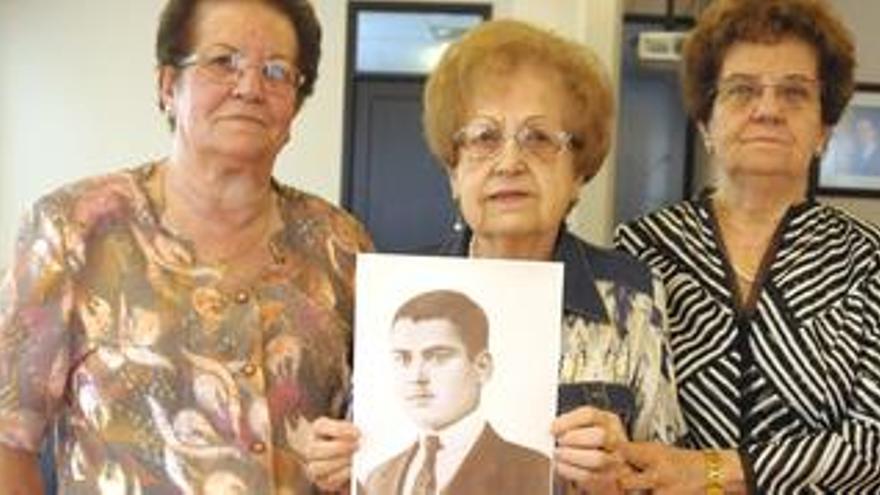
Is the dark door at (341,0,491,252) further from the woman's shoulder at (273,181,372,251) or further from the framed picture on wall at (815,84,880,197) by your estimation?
the woman's shoulder at (273,181,372,251)

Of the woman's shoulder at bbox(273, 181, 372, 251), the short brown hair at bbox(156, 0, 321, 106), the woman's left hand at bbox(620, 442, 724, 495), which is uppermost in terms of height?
the short brown hair at bbox(156, 0, 321, 106)

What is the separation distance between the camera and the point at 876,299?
4.67 feet

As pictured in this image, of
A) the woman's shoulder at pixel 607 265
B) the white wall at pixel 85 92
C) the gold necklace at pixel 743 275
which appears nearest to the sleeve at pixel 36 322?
the woman's shoulder at pixel 607 265

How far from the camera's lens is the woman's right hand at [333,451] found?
115cm

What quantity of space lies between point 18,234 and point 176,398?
11.5 inches

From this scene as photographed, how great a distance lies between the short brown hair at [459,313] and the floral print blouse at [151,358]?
0.24 metres

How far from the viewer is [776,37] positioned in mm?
1450

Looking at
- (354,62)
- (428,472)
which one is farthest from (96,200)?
(354,62)

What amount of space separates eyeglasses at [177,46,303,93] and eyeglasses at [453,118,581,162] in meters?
0.25

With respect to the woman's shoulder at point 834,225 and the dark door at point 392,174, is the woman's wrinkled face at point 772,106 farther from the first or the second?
the dark door at point 392,174

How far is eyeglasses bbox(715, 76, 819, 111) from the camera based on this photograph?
1444 millimetres

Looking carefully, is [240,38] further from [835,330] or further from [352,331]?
[835,330]

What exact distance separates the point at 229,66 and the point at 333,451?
1.57 ft

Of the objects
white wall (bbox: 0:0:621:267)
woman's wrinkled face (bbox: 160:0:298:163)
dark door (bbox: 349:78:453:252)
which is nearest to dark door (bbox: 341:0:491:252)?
dark door (bbox: 349:78:453:252)
